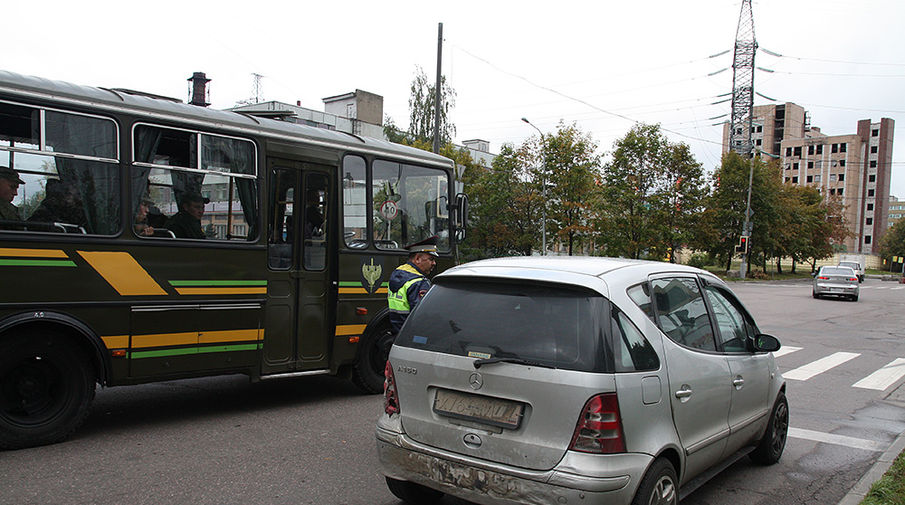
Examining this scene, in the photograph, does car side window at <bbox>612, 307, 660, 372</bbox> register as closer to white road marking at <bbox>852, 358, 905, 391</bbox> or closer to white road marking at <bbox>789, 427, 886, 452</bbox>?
white road marking at <bbox>789, 427, 886, 452</bbox>

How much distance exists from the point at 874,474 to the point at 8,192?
24.1 feet

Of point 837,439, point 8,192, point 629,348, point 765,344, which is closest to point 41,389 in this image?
point 8,192

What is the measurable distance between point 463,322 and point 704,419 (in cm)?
169

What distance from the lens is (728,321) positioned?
490 cm

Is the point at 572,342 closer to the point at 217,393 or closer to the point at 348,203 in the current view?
the point at 348,203

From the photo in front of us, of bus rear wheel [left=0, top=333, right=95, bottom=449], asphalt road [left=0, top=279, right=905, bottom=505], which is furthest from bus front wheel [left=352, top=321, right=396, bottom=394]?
bus rear wheel [left=0, top=333, right=95, bottom=449]

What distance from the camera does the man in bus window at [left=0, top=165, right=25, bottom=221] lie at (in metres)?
5.19

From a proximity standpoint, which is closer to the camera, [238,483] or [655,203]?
[238,483]

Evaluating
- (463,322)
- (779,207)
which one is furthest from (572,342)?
(779,207)

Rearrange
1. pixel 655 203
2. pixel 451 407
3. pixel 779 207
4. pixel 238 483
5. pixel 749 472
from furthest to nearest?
pixel 779 207, pixel 655 203, pixel 749 472, pixel 238 483, pixel 451 407

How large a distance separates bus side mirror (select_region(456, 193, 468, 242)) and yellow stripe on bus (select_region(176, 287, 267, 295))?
3.04 m

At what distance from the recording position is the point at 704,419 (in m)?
4.12

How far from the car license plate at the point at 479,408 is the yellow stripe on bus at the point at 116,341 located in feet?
11.1

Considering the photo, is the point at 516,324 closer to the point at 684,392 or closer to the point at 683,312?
the point at 684,392
